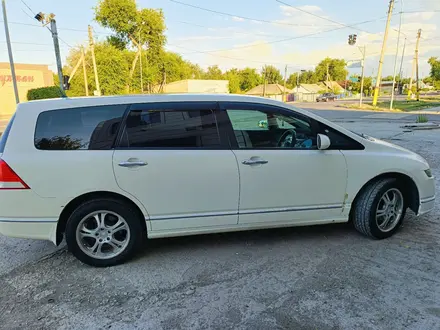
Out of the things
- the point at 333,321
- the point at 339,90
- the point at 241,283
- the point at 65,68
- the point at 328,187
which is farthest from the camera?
the point at 339,90

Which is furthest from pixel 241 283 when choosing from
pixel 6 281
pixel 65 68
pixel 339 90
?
pixel 339 90

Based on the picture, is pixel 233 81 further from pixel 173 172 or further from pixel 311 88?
pixel 173 172

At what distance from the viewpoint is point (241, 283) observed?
2.94 meters

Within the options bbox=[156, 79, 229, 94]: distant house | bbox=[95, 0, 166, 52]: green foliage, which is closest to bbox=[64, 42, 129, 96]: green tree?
bbox=[95, 0, 166, 52]: green foliage

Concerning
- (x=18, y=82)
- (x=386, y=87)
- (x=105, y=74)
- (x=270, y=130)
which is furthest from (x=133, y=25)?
(x=386, y=87)

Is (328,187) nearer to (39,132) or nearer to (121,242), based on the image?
(121,242)

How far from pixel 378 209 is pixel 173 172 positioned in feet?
7.68

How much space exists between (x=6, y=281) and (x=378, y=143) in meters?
4.08

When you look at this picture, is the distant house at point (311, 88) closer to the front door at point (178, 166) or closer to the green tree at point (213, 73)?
the green tree at point (213, 73)

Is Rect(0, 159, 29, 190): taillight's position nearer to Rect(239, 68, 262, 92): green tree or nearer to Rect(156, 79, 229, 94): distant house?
Rect(156, 79, 229, 94): distant house

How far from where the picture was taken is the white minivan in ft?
10.0

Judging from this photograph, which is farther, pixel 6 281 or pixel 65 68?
pixel 65 68

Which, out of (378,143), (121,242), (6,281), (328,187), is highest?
(378,143)

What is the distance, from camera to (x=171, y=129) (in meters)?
3.26
